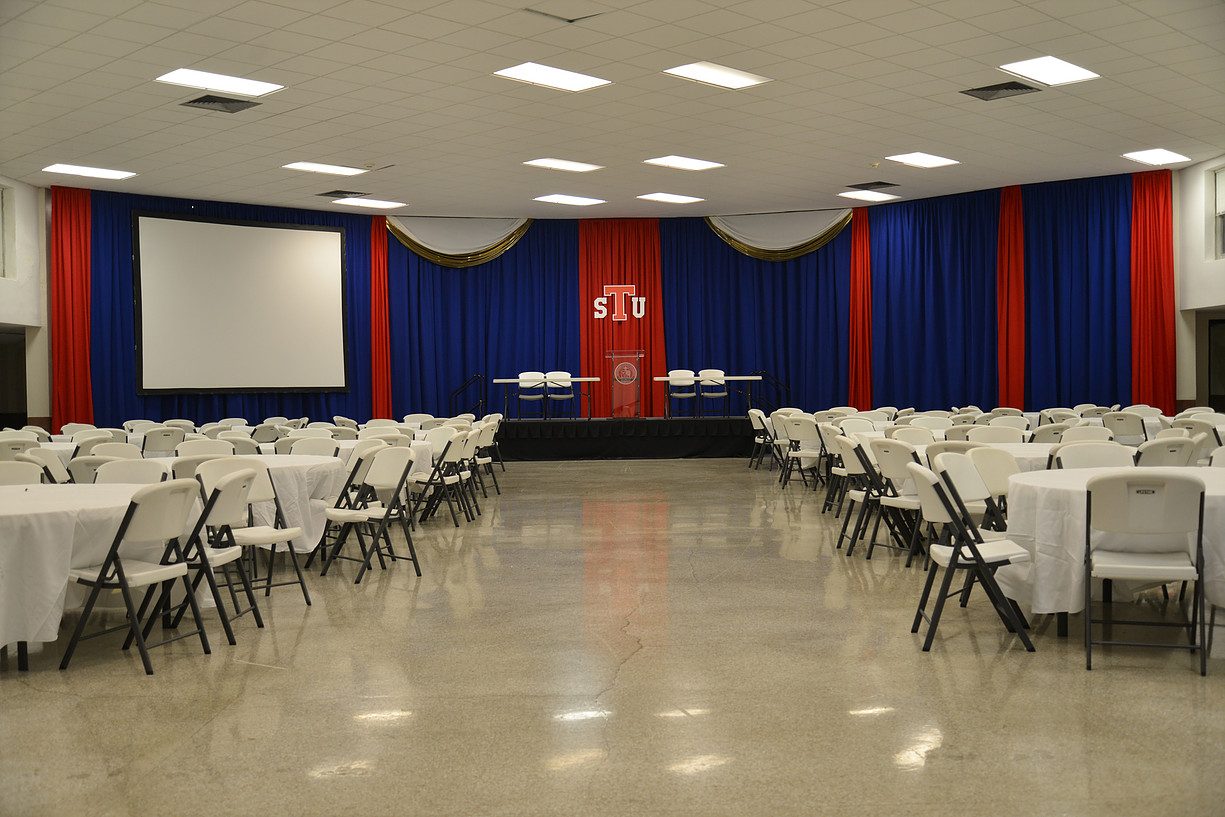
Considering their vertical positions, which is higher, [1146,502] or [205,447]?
[205,447]

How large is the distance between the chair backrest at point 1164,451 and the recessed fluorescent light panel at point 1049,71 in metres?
4.13

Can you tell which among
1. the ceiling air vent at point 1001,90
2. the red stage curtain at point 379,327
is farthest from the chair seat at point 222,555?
the red stage curtain at point 379,327

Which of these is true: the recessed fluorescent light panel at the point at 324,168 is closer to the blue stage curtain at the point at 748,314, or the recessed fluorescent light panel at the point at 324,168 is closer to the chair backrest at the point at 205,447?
the chair backrest at the point at 205,447

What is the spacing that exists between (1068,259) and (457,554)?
36.0 feet

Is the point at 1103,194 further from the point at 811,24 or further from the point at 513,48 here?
the point at 513,48

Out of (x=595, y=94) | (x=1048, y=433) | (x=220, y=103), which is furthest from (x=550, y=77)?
(x=1048, y=433)

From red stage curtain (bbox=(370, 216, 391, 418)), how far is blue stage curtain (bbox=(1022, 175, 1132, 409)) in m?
10.1

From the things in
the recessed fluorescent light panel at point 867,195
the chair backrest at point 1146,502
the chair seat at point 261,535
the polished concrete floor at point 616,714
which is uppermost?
the recessed fluorescent light panel at point 867,195

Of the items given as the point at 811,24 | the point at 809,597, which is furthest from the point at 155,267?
the point at 809,597

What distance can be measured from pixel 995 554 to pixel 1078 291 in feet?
37.3

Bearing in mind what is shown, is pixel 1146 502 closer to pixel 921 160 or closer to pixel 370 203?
pixel 921 160

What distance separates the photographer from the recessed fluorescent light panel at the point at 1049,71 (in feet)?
28.8

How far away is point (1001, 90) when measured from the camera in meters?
9.58

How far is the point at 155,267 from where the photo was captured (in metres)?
14.4
